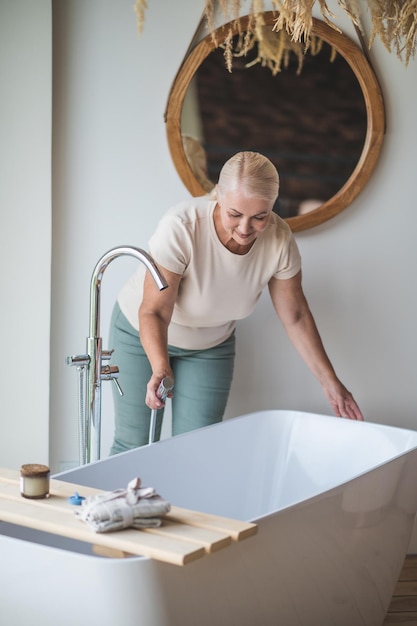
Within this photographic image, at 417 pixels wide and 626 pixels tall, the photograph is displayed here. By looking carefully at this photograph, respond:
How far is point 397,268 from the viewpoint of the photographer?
351cm

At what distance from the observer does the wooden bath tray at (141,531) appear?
175 cm

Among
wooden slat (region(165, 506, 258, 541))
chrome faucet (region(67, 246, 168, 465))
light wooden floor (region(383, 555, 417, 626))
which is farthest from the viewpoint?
light wooden floor (region(383, 555, 417, 626))

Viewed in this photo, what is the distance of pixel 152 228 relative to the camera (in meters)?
3.39

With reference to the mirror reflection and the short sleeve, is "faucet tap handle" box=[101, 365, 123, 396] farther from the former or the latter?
the mirror reflection

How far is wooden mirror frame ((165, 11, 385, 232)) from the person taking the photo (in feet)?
10.8

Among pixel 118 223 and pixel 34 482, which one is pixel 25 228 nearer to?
pixel 118 223

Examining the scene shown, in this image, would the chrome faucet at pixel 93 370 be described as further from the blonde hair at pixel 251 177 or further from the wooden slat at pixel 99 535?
the wooden slat at pixel 99 535

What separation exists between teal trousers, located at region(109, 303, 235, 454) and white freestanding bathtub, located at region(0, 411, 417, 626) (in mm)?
152

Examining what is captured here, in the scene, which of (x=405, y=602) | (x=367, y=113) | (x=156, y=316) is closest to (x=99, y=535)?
(x=156, y=316)

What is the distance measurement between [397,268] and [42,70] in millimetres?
1515

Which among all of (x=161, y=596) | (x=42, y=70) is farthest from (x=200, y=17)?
(x=161, y=596)

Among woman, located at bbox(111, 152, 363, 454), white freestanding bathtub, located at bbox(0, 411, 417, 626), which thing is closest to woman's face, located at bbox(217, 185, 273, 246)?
woman, located at bbox(111, 152, 363, 454)

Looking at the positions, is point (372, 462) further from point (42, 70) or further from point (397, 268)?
point (42, 70)

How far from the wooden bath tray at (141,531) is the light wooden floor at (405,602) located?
4.18ft
